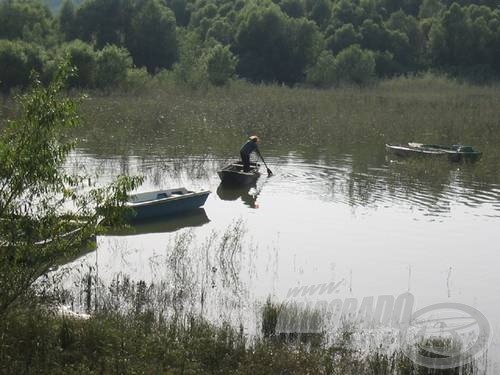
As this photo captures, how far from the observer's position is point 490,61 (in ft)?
256

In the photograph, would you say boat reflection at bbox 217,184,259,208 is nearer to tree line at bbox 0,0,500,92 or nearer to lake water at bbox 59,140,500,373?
lake water at bbox 59,140,500,373

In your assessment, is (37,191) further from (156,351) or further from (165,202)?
(165,202)

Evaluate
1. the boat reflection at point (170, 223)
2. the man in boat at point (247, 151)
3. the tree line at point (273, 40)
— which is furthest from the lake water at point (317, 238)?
the tree line at point (273, 40)

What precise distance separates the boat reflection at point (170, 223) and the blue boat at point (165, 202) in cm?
14

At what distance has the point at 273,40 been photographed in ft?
244

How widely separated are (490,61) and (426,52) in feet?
23.8

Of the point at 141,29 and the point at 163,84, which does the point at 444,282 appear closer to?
the point at 163,84

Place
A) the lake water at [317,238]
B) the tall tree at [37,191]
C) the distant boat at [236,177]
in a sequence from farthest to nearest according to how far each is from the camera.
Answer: the distant boat at [236,177], the lake water at [317,238], the tall tree at [37,191]

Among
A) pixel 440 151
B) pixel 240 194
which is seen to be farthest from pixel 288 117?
pixel 240 194

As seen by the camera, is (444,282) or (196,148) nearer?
(444,282)

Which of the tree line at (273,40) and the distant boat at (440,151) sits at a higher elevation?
the tree line at (273,40)

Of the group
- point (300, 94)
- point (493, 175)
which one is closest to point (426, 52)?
point (300, 94)

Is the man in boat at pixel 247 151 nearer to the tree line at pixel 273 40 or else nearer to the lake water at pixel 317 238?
the lake water at pixel 317 238

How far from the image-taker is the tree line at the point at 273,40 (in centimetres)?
6519
